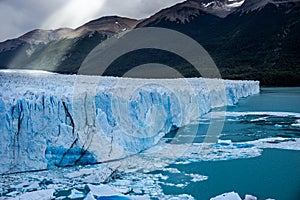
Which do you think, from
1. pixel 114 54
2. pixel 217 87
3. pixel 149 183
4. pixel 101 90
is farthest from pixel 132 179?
pixel 114 54

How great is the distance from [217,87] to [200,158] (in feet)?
25.8

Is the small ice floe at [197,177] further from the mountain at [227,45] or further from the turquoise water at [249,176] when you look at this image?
the mountain at [227,45]

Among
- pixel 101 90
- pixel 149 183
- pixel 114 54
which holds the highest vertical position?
pixel 114 54

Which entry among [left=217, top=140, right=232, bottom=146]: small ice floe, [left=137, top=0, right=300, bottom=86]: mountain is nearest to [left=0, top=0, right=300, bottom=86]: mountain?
[left=137, top=0, right=300, bottom=86]: mountain

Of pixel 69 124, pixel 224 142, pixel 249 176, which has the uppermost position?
pixel 69 124

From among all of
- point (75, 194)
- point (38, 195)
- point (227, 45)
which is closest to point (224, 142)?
point (75, 194)

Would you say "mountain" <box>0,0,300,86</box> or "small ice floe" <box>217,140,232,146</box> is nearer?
"small ice floe" <box>217,140,232,146</box>

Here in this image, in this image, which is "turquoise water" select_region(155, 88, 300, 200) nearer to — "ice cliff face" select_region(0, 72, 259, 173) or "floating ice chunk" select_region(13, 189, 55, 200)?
"ice cliff face" select_region(0, 72, 259, 173)

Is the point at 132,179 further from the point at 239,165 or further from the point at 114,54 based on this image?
the point at 114,54

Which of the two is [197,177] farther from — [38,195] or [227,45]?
[227,45]

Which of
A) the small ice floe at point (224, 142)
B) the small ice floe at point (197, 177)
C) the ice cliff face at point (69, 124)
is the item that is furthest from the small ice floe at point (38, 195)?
the small ice floe at point (224, 142)

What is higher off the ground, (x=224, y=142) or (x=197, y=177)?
(x=224, y=142)

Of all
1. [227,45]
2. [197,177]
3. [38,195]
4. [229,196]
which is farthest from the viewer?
[227,45]

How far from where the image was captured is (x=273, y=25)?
43.6m
